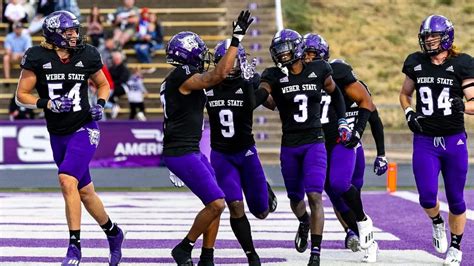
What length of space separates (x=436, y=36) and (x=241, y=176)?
1897mm

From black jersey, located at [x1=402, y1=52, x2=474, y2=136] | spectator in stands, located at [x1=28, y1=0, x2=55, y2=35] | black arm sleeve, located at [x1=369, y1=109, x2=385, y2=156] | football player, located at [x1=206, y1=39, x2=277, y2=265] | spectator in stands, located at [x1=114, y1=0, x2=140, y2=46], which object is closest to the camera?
football player, located at [x1=206, y1=39, x2=277, y2=265]

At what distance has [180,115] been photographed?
8156 mm

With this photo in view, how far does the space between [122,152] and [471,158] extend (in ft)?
21.7

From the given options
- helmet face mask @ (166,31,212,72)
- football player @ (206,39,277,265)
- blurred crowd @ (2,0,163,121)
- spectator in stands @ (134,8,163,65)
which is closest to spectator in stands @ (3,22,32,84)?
blurred crowd @ (2,0,163,121)

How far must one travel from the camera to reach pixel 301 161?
29.2 feet

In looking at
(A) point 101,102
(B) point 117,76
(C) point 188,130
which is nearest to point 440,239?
(C) point 188,130

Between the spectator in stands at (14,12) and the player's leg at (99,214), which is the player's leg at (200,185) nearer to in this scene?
the player's leg at (99,214)

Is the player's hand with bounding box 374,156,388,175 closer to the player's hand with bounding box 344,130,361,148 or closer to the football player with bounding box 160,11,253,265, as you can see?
the player's hand with bounding box 344,130,361,148

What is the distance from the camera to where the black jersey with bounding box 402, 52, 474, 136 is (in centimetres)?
886

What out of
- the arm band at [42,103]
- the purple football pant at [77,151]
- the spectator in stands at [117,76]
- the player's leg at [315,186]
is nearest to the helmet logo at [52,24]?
the arm band at [42,103]

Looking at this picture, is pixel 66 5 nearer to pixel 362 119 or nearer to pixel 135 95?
pixel 135 95

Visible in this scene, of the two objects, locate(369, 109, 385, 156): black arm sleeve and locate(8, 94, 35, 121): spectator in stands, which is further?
locate(8, 94, 35, 121): spectator in stands

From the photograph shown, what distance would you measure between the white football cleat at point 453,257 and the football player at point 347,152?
1.99 ft

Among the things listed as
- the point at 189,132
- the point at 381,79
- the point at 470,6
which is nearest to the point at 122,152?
the point at 381,79
